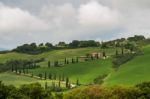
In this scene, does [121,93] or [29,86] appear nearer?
[29,86]

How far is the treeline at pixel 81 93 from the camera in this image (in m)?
117

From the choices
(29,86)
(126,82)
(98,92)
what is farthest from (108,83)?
(29,86)

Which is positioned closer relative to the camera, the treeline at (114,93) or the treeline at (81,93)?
the treeline at (81,93)

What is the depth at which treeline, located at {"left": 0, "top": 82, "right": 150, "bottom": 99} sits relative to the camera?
116938 mm

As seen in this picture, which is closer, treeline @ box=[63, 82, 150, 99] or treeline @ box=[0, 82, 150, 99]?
treeline @ box=[0, 82, 150, 99]

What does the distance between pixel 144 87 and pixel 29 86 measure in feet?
103

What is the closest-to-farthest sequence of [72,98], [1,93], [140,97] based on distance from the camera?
1. [1,93]
2. [140,97]
3. [72,98]

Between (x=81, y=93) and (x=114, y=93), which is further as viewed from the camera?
Answer: (x=81, y=93)

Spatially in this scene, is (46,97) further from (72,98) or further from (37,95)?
(72,98)

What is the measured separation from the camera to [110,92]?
132 meters

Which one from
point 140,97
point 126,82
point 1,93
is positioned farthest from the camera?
point 126,82

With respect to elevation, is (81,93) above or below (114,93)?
below

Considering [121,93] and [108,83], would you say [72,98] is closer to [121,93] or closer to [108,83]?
[121,93]

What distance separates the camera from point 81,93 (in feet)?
451
